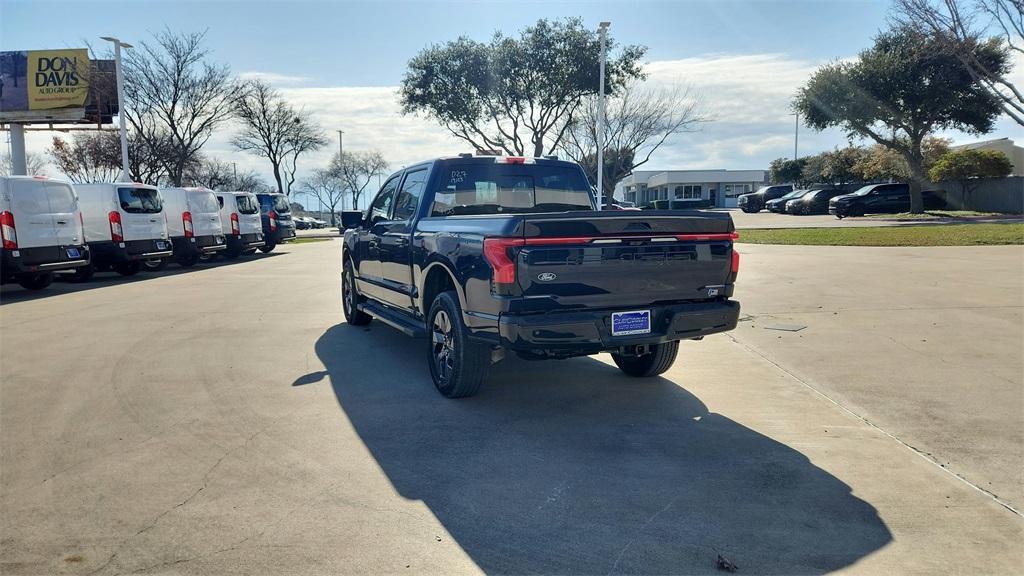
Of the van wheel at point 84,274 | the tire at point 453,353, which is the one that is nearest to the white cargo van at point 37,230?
the van wheel at point 84,274

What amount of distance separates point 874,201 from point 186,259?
31137 millimetres

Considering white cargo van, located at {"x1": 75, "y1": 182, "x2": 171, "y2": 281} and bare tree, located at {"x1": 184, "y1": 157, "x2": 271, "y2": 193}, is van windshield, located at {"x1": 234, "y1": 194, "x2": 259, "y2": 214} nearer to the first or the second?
white cargo van, located at {"x1": 75, "y1": 182, "x2": 171, "y2": 281}

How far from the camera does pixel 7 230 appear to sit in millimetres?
11898

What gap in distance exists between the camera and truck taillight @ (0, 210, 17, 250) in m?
11.8

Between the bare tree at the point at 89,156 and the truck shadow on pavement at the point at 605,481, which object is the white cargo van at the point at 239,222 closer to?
the truck shadow on pavement at the point at 605,481

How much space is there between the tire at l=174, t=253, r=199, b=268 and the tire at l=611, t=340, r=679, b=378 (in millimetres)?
15190

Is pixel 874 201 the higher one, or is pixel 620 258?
pixel 874 201

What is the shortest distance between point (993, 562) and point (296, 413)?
4.42 meters

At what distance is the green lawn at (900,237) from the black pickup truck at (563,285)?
14.5 metres

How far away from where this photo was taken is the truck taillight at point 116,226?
15.2 metres

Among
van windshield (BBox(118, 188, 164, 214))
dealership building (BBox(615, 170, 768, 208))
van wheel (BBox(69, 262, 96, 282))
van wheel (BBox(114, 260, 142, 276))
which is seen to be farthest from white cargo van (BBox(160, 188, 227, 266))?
dealership building (BBox(615, 170, 768, 208))

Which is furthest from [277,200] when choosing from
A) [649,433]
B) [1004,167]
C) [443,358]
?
[1004,167]

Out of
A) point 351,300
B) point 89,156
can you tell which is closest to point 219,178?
point 89,156

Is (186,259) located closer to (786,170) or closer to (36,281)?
(36,281)
